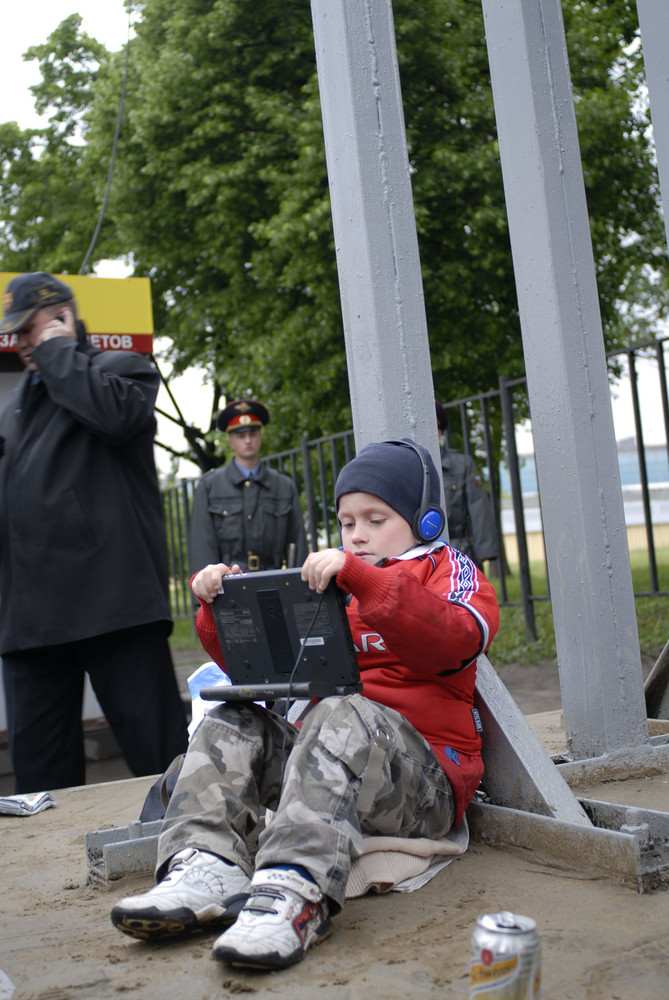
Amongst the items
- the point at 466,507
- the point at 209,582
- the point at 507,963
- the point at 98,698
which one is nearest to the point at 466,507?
the point at 466,507

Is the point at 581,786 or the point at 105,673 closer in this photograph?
the point at 581,786

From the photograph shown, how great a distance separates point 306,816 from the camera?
1.96m

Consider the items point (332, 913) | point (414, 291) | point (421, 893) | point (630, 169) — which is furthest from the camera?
point (630, 169)

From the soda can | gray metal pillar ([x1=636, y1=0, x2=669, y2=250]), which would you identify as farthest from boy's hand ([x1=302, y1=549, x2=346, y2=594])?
gray metal pillar ([x1=636, y1=0, x2=669, y2=250])

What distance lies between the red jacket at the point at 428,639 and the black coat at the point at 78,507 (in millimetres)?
836

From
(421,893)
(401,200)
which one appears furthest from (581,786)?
(401,200)

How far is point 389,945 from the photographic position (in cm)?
187

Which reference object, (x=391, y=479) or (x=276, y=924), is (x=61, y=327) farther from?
(x=276, y=924)

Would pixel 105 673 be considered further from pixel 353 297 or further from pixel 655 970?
pixel 655 970

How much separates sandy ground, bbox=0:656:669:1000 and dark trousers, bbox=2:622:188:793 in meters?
0.84

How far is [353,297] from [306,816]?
1492 millimetres

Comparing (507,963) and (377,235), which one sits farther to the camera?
(377,235)

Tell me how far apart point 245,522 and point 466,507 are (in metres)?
1.48

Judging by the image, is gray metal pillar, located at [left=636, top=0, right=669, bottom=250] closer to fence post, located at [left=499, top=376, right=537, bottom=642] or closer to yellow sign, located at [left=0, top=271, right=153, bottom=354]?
yellow sign, located at [left=0, top=271, right=153, bottom=354]
